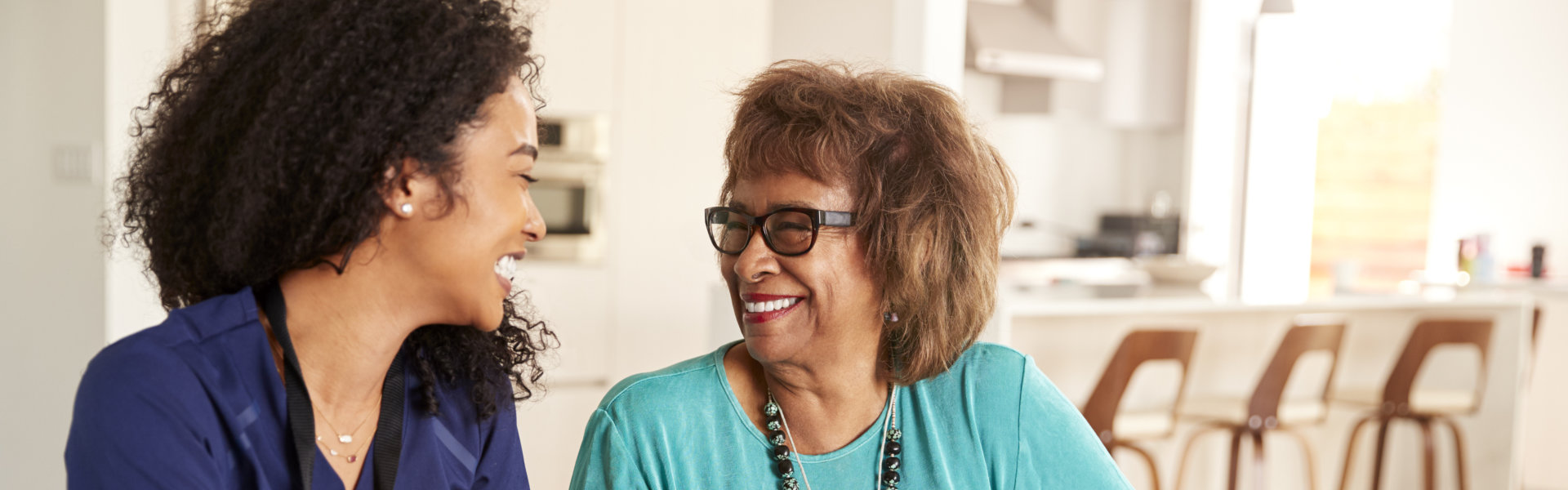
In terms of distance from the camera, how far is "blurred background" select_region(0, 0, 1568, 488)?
2.93 metres

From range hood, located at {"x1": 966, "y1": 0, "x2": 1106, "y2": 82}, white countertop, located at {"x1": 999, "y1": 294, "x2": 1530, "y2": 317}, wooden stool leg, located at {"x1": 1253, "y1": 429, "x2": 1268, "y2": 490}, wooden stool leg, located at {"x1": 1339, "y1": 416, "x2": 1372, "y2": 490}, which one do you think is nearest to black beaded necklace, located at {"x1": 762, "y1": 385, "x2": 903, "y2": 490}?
white countertop, located at {"x1": 999, "y1": 294, "x2": 1530, "y2": 317}

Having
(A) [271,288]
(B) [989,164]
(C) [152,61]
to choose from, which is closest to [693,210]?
(C) [152,61]

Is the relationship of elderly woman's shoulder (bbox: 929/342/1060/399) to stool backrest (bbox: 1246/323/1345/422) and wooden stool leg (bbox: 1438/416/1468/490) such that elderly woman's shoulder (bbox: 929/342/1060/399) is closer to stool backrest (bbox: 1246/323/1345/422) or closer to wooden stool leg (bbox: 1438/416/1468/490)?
stool backrest (bbox: 1246/323/1345/422)

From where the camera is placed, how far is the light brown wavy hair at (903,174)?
4.70 feet

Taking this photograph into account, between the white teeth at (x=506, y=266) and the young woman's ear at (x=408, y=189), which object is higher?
the young woman's ear at (x=408, y=189)

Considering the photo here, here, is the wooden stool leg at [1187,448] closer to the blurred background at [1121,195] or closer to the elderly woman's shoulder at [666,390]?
the blurred background at [1121,195]

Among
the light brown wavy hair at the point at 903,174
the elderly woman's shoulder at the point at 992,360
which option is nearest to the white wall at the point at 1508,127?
the elderly woman's shoulder at the point at 992,360

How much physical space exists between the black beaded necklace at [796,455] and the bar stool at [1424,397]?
9.36 feet

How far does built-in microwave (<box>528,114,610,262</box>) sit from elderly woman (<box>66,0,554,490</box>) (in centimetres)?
274

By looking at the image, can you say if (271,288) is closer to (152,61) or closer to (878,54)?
(152,61)

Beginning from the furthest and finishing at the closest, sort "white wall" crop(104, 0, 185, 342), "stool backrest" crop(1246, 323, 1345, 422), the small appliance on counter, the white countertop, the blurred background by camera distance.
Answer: the small appliance on counter < "stool backrest" crop(1246, 323, 1345, 422) < the white countertop < the blurred background < "white wall" crop(104, 0, 185, 342)

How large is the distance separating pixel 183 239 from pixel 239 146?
0.13 meters

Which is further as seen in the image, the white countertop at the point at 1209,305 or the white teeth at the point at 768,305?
the white countertop at the point at 1209,305

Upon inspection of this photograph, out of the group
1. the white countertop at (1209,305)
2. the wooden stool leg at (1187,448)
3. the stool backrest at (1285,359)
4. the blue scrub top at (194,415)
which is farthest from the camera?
the wooden stool leg at (1187,448)
